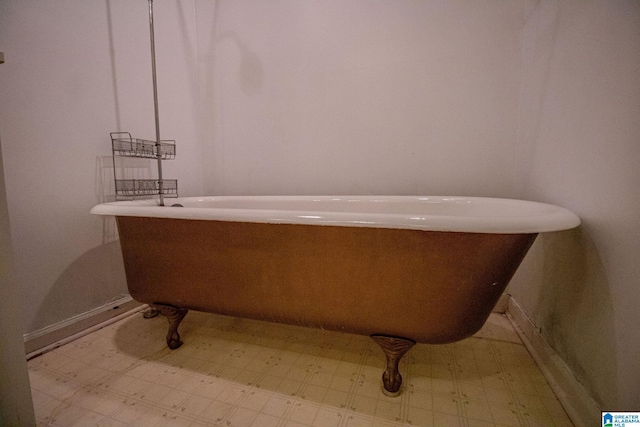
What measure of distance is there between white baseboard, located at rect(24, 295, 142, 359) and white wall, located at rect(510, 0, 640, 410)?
6.16 ft

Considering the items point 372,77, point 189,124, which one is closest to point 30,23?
point 189,124

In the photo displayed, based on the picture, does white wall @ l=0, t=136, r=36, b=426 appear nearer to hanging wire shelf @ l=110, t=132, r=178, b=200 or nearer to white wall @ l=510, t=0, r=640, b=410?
hanging wire shelf @ l=110, t=132, r=178, b=200

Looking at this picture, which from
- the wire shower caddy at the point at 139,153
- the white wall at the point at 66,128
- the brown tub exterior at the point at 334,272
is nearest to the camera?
the brown tub exterior at the point at 334,272

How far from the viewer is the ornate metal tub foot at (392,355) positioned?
77cm

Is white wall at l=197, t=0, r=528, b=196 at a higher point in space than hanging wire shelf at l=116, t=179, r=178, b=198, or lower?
higher

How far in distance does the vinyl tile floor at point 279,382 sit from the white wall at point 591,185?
0.23 metres

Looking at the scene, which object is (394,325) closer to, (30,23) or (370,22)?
(370,22)

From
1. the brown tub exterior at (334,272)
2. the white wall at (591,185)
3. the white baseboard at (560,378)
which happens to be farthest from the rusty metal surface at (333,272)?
the white baseboard at (560,378)

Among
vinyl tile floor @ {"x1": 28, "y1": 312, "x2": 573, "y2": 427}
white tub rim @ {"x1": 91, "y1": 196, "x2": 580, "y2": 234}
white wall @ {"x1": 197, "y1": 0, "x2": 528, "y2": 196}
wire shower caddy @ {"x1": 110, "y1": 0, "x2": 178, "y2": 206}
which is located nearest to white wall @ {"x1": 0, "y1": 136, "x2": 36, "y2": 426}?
vinyl tile floor @ {"x1": 28, "y1": 312, "x2": 573, "y2": 427}

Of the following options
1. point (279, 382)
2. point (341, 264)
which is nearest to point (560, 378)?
point (341, 264)

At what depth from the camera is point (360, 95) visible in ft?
4.79

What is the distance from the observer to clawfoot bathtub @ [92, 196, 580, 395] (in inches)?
26.0

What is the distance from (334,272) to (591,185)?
79cm

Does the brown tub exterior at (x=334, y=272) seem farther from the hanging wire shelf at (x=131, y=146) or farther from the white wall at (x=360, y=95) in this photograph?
the white wall at (x=360, y=95)
